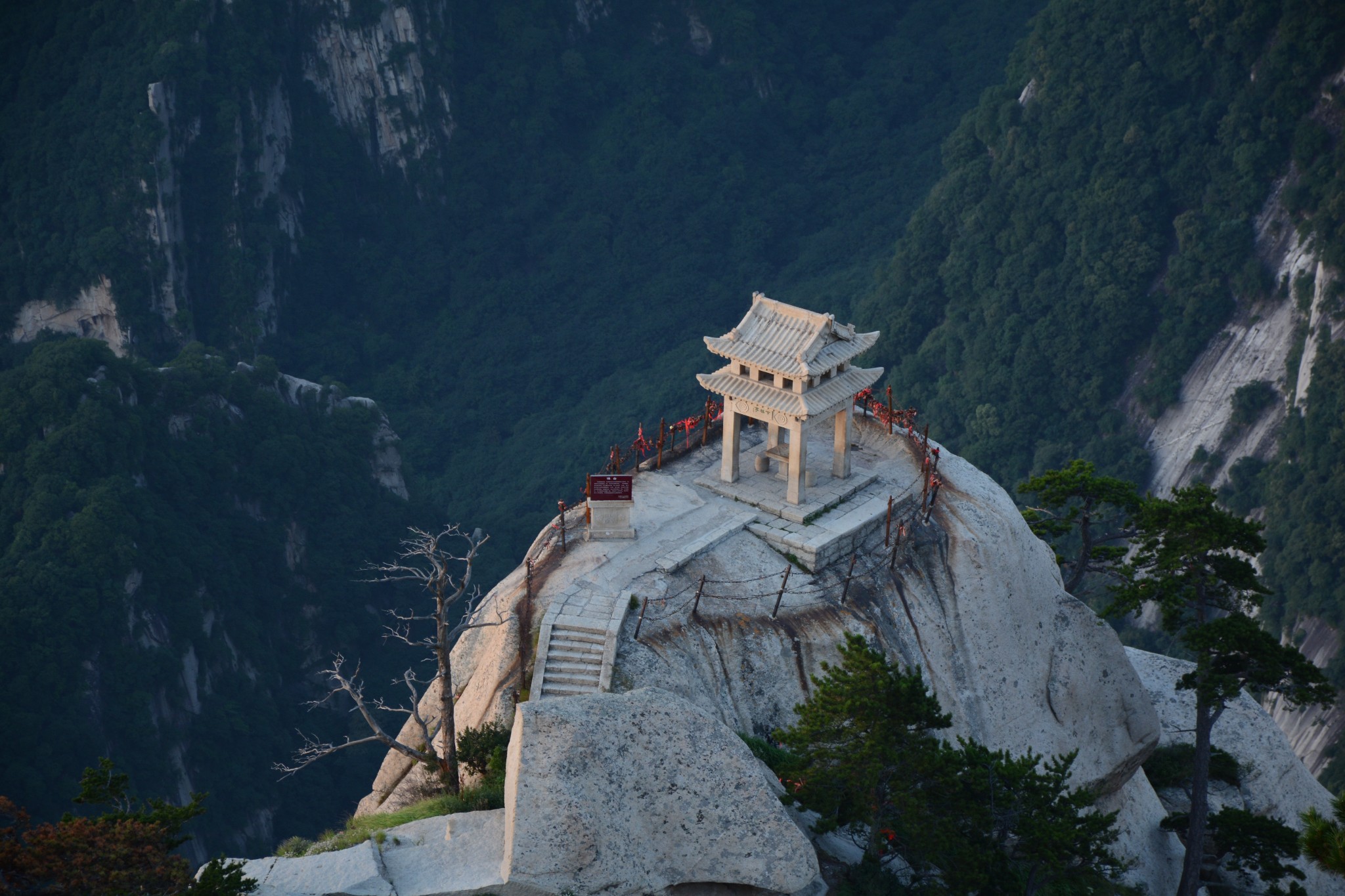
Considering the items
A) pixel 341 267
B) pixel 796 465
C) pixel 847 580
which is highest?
pixel 341 267

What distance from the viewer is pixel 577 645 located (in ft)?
98.7

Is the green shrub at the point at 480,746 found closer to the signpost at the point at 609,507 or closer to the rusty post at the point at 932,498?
the signpost at the point at 609,507

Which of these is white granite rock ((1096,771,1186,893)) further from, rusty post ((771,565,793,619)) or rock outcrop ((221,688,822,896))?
rock outcrop ((221,688,822,896))

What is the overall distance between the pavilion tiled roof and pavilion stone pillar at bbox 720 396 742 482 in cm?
141

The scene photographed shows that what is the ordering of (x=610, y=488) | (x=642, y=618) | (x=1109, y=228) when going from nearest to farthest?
(x=642, y=618) < (x=610, y=488) < (x=1109, y=228)

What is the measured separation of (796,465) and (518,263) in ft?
289

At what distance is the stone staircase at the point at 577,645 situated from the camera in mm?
29281

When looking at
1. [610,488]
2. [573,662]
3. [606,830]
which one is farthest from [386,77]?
[606,830]

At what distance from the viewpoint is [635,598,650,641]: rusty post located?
3047 cm

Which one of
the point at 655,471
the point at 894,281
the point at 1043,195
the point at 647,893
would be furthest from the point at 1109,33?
the point at 647,893

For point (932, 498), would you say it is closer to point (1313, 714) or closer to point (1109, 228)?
point (1313, 714)

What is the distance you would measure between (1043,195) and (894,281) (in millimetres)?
10996

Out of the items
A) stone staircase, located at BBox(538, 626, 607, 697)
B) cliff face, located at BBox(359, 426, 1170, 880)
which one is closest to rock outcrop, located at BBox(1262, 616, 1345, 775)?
cliff face, located at BBox(359, 426, 1170, 880)

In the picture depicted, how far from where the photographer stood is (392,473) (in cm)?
9138
